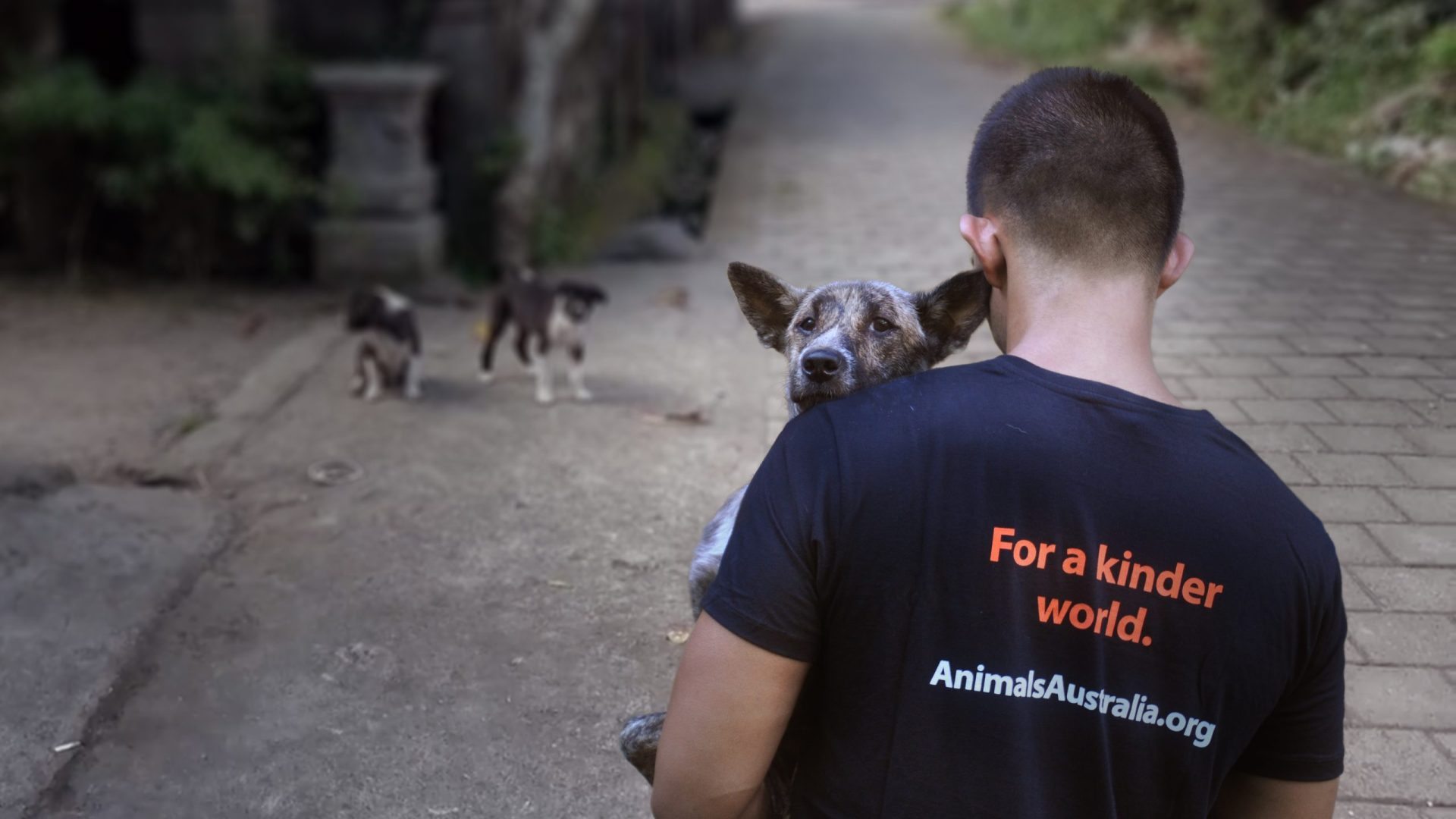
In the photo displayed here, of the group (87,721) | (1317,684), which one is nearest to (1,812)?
(87,721)

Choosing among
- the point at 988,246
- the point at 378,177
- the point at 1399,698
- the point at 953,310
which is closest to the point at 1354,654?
the point at 1399,698

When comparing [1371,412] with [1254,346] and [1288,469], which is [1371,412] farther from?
[1254,346]

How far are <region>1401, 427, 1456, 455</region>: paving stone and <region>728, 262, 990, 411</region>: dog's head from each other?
118cm

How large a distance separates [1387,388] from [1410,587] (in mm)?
497

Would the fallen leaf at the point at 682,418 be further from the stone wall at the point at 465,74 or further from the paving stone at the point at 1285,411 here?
the stone wall at the point at 465,74

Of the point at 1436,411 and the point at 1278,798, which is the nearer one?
the point at 1278,798

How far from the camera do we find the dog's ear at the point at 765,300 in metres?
2.69

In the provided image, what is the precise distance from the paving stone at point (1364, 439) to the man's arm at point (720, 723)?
1886mm

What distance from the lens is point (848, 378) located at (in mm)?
2496

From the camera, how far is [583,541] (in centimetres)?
489

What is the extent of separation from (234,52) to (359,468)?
461 centimetres

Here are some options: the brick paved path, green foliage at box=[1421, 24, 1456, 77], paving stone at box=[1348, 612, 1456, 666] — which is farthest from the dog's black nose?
green foliage at box=[1421, 24, 1456, 77]

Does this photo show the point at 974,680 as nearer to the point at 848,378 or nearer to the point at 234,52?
the point at 848,378

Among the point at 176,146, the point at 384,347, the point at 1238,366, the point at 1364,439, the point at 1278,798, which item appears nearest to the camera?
the point at 1278,798
